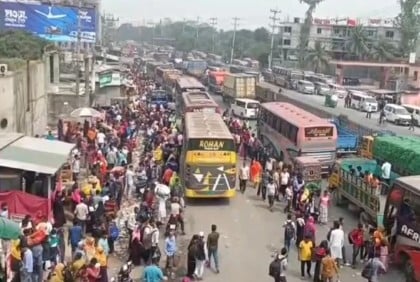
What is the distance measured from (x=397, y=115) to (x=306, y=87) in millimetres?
22281

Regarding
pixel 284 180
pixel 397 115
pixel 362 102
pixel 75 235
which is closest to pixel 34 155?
pixel 75 235

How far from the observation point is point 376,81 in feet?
287

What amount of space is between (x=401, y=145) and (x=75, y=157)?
459 inches

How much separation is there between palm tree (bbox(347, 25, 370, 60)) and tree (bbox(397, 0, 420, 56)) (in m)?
5.27

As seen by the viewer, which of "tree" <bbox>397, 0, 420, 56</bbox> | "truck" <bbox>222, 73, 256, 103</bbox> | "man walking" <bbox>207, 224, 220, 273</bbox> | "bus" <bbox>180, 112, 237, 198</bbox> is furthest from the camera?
"tree" <bbox>397, 0, 420, 56</bbox>

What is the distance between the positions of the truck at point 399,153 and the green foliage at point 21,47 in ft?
65.0

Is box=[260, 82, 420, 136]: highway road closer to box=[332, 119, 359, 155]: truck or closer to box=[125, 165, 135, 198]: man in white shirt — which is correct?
box=[332, 119, 359, 155]: truck

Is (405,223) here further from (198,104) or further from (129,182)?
(198,104)

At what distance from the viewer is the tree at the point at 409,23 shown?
9075cm

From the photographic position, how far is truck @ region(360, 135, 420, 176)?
73.0 feet

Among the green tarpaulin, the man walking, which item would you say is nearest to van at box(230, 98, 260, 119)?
the green tarpaulin

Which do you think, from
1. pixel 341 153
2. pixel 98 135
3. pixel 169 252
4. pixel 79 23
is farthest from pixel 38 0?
pixel 169 252

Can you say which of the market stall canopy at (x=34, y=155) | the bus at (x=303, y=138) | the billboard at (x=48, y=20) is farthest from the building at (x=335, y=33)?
the market stall canopy at (x=34, y=155)

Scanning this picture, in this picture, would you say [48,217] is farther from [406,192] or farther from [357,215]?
[357,215]
